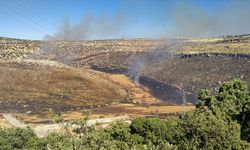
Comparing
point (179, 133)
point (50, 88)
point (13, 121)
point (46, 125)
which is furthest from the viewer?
point (50, 88)

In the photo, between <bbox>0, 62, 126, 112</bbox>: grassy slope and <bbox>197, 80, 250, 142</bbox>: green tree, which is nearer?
<bbox>197, 80, 250, 142</bbox>: green tree

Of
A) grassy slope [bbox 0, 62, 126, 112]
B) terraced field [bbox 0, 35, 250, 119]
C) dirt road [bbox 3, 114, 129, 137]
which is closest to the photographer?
dirt road [bbox 3, 114, 129, 137]

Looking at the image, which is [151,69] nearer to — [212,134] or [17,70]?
[17,70]

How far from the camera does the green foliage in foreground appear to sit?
3800cm

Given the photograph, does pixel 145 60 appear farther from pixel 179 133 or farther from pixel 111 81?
pixel 179 133

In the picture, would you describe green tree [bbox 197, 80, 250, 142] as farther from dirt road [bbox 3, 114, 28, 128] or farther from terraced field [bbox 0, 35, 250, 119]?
terraced field [bbox 0, 35, 250, 119]

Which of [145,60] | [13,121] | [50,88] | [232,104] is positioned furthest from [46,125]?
[145,60]

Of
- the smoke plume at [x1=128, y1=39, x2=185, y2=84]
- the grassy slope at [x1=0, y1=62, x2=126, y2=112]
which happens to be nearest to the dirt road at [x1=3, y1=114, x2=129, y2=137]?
the grassy slope at [x1=0, y1=62, x2=126, y2=112]

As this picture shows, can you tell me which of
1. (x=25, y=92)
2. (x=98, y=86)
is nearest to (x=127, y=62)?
(x=98, y=86)

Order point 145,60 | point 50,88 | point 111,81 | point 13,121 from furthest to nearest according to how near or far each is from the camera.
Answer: point 145,60 → point 111,81 → point 50,88 → point 13,121

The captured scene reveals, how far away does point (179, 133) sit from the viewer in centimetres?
4056

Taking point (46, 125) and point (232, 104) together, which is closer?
point (232, 104)

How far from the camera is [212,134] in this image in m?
38.1

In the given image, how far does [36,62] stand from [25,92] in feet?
122
